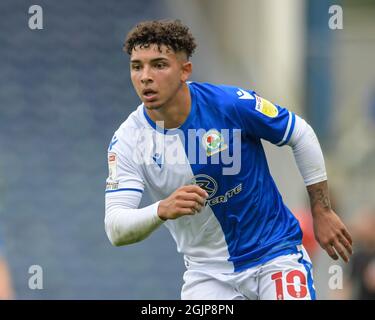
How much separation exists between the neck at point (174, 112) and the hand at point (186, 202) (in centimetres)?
60

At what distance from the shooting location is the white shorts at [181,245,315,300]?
16.9 ft

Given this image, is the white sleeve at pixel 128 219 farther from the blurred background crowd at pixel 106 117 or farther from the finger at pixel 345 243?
the blurred background crowd at pixel 106 117

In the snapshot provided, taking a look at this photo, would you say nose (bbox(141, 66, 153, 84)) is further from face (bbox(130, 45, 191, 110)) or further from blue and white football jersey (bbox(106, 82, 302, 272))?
blue and white football jersey (bbox(106, 82, 302, 272))

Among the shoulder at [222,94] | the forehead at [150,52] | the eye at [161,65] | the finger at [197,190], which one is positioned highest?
the forehead at [150,52]

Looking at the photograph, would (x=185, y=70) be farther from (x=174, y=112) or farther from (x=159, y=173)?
(x=159, y=173)

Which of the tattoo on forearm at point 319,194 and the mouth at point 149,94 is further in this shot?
the tattoo on forearm at point 319,194

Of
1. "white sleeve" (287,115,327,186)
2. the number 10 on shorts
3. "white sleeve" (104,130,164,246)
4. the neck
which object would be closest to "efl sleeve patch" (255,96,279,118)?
"white sleeve" (287,115,327,186)

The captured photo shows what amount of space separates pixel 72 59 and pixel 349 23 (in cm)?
367

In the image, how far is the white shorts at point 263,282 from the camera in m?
Answer: 5.14

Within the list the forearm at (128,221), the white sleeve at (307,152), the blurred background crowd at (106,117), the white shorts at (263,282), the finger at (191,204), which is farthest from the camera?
the blurred background crowd at (106,117)

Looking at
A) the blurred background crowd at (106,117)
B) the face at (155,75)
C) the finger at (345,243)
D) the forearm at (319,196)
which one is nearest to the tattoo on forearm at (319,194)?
the forearm at (319,196)

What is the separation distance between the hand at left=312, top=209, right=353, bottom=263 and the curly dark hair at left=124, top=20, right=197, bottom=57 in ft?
3.63

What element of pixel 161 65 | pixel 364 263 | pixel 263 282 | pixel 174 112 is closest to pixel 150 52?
pixel 161 65

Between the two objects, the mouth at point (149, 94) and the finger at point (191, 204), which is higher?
the mouth at point (149, 94)
